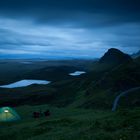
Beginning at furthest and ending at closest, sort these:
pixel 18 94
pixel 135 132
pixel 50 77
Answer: pixel 50 77
pixel 18 94
pixel 135 132

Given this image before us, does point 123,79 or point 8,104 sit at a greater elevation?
point 123,79

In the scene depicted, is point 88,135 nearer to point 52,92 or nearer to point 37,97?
point 37,97

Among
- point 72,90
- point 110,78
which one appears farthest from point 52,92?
point 110,78

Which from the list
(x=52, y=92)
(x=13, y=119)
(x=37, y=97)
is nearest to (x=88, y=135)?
(x=13, y=119)

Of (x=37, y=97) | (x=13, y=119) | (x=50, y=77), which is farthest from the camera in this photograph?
(x=50, y=77)

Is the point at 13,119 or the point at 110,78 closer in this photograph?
the point at 13,119

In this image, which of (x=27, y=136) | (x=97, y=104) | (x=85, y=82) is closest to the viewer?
(x=27, y=136)

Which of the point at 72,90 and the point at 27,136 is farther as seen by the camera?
the point at 72,90

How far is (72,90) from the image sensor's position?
315 feet

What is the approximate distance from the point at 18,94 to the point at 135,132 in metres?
79.1

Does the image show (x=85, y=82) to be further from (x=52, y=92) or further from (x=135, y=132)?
(x=135, y=132)

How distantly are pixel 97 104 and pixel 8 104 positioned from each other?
32.7 metres

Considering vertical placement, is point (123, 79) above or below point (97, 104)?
above

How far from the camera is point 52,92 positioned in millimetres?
95500
